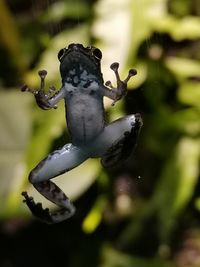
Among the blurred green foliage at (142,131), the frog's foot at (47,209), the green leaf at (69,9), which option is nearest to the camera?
the frog's foot at (47,209)

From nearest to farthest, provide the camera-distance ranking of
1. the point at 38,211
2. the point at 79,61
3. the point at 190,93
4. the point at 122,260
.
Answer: the point at 79,61 < the point at 38,211 < the point at 190,93 < the point at 122,260

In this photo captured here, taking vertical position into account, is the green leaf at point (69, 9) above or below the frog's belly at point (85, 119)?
below

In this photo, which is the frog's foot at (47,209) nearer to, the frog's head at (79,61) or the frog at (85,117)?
the frog at (85,117)

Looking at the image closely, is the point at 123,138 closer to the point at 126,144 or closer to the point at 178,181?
the point at 126,144

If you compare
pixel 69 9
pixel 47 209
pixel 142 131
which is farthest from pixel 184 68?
pixel 47 209

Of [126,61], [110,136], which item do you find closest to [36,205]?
[110,136]

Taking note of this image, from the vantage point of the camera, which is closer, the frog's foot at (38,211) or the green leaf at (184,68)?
the frog's foot at (38,211)

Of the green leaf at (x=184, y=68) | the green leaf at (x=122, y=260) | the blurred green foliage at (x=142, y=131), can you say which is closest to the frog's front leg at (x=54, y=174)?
the blurred green foliage at (x=142, y=131)
